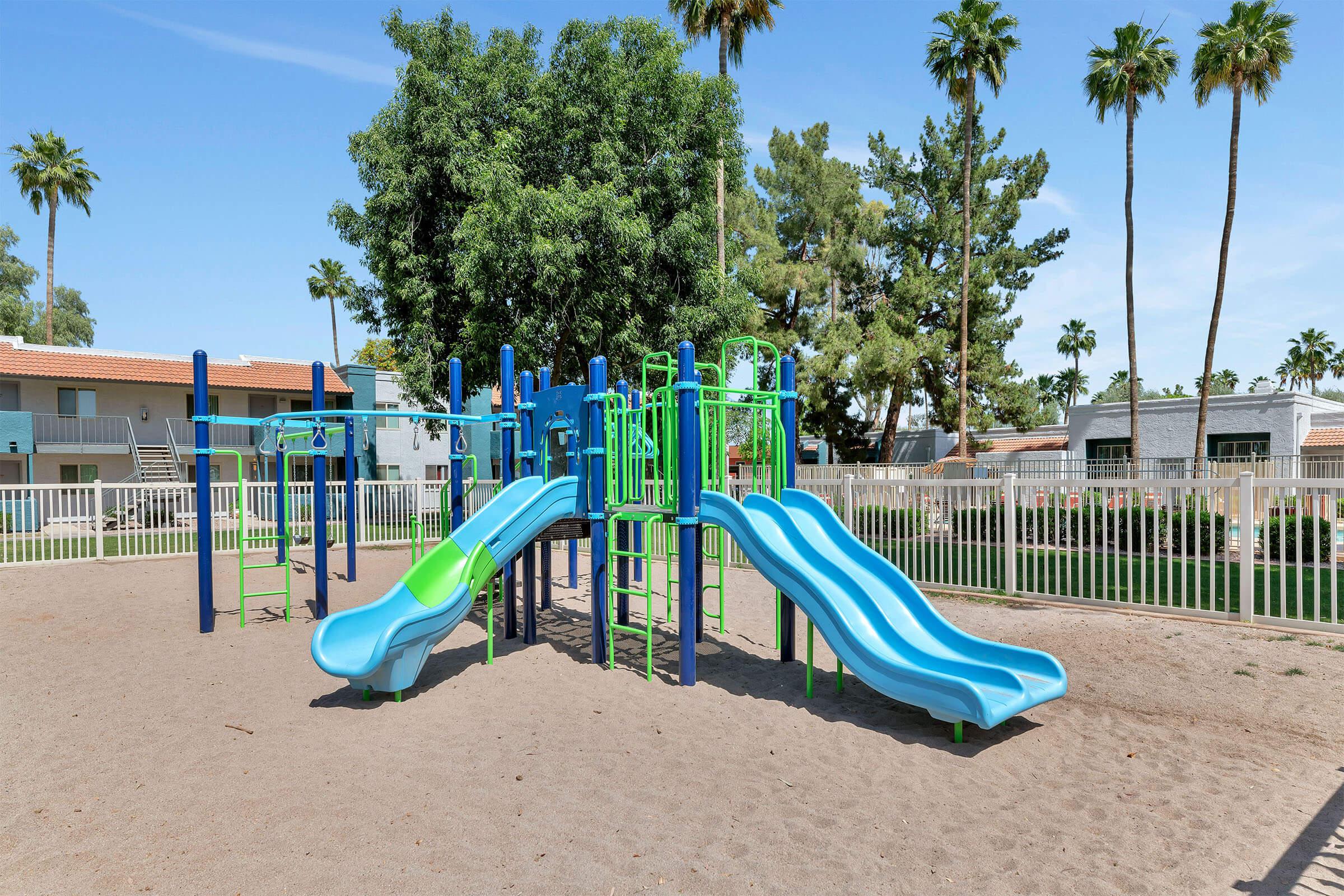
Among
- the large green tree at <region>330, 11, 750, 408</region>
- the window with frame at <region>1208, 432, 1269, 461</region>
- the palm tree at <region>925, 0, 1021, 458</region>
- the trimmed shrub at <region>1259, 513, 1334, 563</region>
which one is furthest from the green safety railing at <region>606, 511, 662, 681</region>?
the window with frame at <region>1208, 432, 1269, 461</region>

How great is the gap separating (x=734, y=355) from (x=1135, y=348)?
13150 millimetres

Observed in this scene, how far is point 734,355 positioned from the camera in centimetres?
2502

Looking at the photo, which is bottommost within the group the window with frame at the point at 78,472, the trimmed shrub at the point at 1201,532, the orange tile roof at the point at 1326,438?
the trimmed shrub at the point at 1201,532

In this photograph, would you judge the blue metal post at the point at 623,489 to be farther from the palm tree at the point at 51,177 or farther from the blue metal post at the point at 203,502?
the palm tree at the point at 51,177

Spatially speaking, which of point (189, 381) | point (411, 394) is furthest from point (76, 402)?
point (411, 394)

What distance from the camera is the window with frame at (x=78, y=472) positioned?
2753 centimetres

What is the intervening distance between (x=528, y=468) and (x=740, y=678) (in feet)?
11.1

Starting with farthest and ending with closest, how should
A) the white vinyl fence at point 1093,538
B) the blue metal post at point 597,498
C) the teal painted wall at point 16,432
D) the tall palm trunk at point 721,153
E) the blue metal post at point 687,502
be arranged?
1. the teal painted wall at point 16,432
2. the tall palm trunk at point 721,153
3. the white vinyl fence at point 1093,538
4. the blue metal post at point 597,498
5. the blue metal post at point 687,502

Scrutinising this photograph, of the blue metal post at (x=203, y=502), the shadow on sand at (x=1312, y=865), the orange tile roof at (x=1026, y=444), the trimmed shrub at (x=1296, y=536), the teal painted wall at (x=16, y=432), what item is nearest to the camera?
the shadow on sand at (x=1312, y=865)

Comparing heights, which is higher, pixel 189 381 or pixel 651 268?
pixel 651 268

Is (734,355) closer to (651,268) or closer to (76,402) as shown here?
(651,268)

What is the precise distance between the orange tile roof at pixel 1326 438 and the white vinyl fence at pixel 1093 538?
56.6 ft

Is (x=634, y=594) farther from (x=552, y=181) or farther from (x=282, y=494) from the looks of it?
(x=552, y=181)

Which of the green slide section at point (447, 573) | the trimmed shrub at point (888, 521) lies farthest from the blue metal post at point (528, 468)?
the trimmed shrub at point (888, 521)
